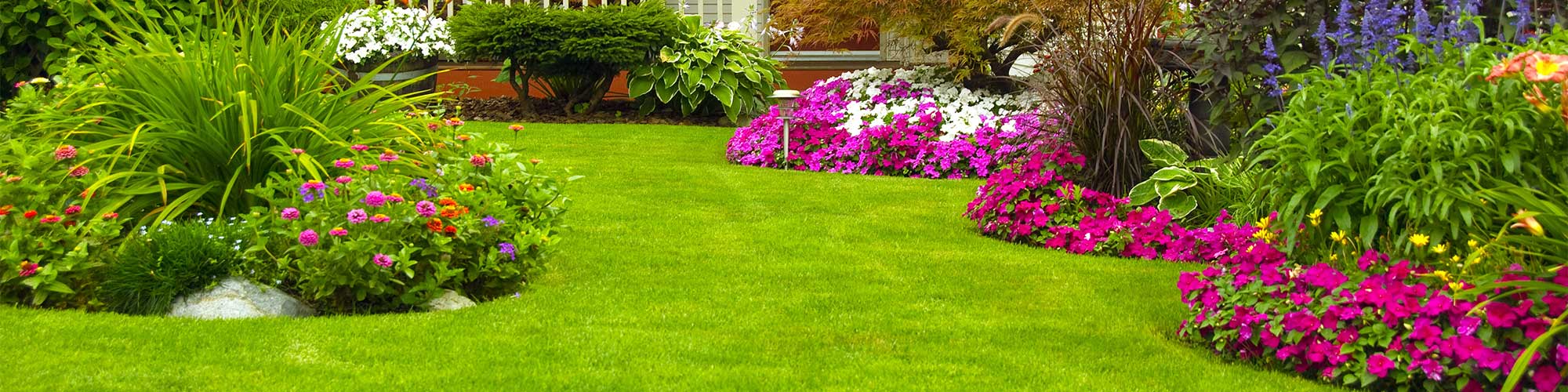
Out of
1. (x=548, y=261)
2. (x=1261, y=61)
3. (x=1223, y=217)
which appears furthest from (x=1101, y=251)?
(x=548, y=261)

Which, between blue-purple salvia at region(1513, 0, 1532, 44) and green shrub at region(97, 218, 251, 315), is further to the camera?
green shrub at region(97, 218, 251, 315)

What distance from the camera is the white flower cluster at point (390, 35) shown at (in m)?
12.8

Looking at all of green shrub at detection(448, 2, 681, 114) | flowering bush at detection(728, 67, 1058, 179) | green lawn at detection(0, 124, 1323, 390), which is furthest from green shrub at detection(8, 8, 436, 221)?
green shrub at detection(448, 2, 681, 114)

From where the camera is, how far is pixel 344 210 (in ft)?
15.3

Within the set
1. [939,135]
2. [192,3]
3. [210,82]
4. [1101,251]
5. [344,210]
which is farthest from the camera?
[939,135]

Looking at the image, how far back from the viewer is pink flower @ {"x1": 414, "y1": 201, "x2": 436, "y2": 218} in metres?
4.63

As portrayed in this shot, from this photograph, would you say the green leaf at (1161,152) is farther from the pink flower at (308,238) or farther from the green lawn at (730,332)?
the pink flower at (308,238)

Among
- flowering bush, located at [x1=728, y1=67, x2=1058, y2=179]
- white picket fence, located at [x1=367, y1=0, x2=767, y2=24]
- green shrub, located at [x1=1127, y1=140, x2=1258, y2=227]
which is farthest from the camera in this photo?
white picket fence, located at [x1=367, y1=0, x2=767, y2=24]

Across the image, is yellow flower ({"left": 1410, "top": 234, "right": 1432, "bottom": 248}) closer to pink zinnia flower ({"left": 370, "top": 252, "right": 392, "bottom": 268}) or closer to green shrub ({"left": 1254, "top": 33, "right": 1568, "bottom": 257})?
green shrub ({"left": 1254, "top": 33, "right": 1568, "bottom": 257})

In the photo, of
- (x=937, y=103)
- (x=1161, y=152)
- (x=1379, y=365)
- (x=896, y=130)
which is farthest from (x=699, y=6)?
(x=1379, y=365)

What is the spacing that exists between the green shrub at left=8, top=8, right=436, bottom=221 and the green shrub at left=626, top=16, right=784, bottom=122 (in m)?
7.01

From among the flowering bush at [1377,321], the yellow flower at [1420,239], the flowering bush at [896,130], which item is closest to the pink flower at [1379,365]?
the flowering bush at [1377,321]

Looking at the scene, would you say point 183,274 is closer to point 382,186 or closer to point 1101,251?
point 382,186

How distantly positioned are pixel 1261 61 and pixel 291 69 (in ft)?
12.7
